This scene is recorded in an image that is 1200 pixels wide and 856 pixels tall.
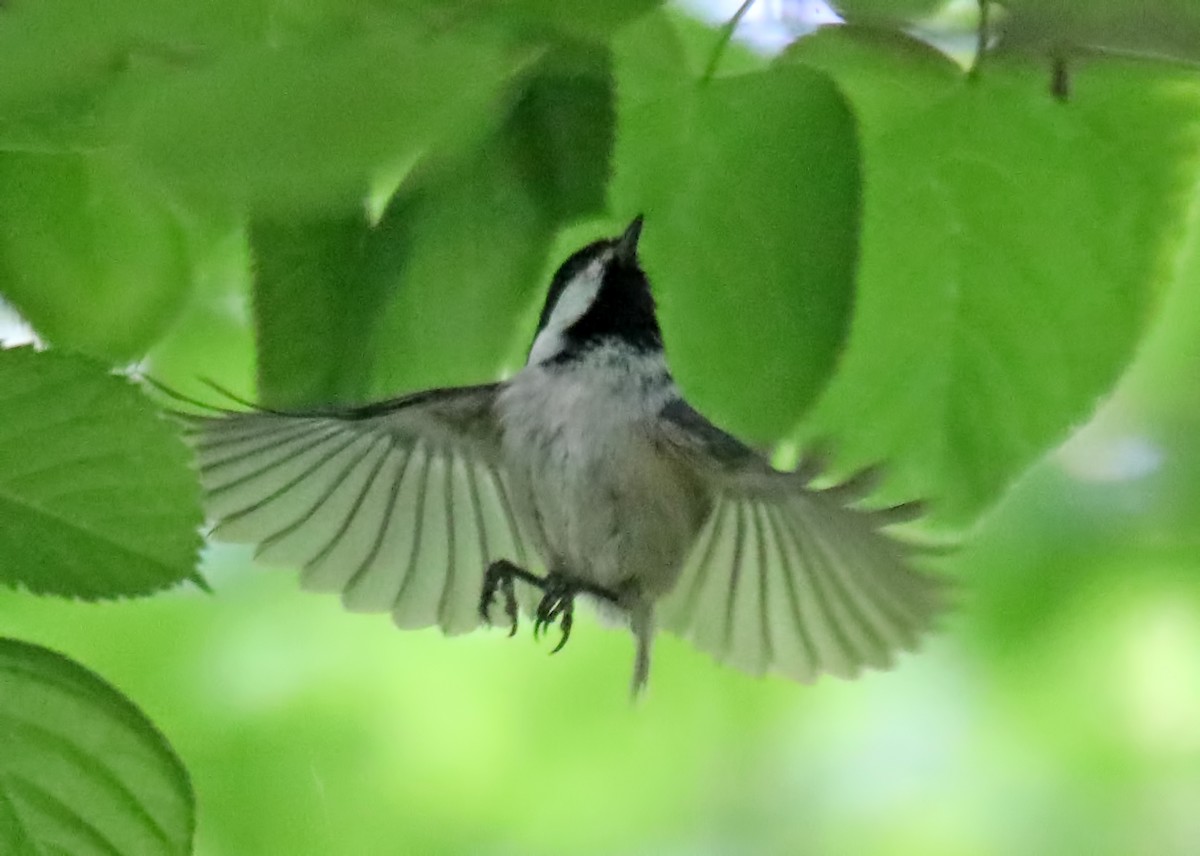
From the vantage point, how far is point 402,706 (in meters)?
0.32

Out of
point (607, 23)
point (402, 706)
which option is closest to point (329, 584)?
point (402, 706)

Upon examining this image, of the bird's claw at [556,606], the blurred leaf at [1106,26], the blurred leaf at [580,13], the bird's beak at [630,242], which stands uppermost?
the blurred leaf at [1106,26]

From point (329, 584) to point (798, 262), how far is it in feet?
0.45

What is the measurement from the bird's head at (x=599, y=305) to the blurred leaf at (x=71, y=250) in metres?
0.09

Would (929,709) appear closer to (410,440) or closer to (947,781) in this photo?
(947,781)

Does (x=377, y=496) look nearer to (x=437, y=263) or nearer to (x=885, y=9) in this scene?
(x=437, y=263)

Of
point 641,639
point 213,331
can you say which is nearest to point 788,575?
point 641,639

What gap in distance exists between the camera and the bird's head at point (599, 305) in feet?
0.91

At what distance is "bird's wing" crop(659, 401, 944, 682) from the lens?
0.90 feet

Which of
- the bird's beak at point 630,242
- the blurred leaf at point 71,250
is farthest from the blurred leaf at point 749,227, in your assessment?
the blurred leaf at point 71,250

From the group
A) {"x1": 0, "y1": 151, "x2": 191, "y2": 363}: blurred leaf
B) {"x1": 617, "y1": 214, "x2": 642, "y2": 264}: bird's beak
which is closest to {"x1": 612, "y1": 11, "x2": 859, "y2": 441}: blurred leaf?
{"x1": 617, "y1": 214, "x2": 642, "y2": 264}: bird's beak

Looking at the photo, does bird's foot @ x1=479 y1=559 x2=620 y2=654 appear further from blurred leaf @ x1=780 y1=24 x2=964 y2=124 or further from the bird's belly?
blurred leaf @ x1=780 y1=24 x2=964 y2=124

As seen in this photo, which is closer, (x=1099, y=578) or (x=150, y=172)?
(x=150, y=172)

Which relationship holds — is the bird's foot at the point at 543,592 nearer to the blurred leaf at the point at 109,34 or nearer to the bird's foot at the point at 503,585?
the bird's foot at the point at 503,585
